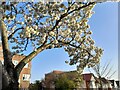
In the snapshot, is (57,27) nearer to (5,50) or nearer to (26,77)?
(5,50)

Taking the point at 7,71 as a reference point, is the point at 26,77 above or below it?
below

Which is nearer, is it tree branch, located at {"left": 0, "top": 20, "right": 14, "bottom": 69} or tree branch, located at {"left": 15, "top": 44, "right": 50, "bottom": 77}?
tree branch, located at {"left": 0, "top": 20, "right": 14, "bottom": 69}

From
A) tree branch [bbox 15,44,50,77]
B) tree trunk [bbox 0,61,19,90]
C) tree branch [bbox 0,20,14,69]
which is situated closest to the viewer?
tree trunk [bbox 0,61,19,90]

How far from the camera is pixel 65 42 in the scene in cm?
1026

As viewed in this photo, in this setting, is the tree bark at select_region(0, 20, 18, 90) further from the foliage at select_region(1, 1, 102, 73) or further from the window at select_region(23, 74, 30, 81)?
the window at select_region(23, 74, 30, 81)

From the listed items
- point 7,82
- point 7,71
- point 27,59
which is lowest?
point 7,82

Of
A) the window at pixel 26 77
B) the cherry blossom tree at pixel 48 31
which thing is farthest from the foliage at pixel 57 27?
the window at pixel 26 77

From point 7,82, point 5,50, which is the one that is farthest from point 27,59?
point 7,82

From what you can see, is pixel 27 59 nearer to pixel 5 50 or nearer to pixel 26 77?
pixel 5 50

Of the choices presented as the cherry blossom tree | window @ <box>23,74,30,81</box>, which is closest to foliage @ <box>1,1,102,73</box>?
the cherry blossom tree

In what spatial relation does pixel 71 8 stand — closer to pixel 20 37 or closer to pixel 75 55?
pixel 20 37

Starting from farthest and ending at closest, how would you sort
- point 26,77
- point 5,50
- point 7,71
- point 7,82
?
1. point 26,77
2. point 5,50
3. point 7,71
4. point 7,82

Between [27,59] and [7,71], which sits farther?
[27,59]

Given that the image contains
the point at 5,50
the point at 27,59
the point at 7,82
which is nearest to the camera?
the point at 7,82
